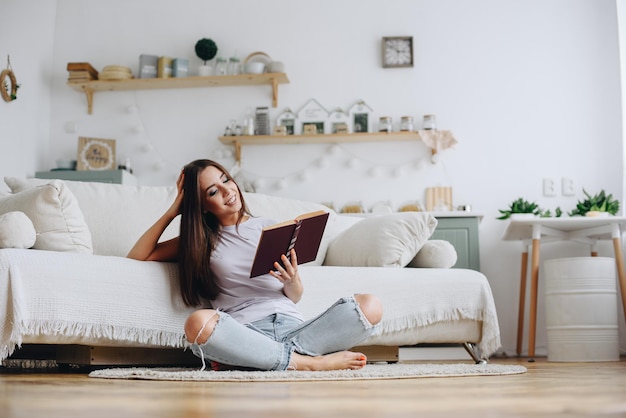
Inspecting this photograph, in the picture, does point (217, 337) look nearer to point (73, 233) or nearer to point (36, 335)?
point (36, 335)

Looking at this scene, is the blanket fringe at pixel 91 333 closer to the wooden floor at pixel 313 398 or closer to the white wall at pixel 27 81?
the wooden floor at pixel 313 398

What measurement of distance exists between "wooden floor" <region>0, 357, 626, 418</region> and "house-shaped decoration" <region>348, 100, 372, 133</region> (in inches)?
111

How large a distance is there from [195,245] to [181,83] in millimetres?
2541

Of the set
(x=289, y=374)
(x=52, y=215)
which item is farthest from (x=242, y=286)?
(x=52, y=215)

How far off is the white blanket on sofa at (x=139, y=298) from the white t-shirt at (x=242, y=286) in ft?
0.55

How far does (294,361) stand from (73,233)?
90cm

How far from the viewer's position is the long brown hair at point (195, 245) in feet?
7.42

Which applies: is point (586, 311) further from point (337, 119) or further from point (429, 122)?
point (337, 119)

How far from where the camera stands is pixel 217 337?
1.97 metres

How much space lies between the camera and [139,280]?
7.47ft

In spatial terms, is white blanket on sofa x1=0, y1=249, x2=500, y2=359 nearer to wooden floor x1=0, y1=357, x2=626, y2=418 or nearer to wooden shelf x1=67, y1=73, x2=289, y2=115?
wooden floor x1=0, y1=357, x2=626, y2=418

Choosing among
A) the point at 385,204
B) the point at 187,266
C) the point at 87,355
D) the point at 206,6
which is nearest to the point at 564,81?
the point at 385,204

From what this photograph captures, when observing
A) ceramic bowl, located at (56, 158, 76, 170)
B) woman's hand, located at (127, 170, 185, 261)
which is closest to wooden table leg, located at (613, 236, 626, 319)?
woman's hand, located at (127, 170, 185, 261)

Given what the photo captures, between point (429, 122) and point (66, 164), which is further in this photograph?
point (66, 164)
